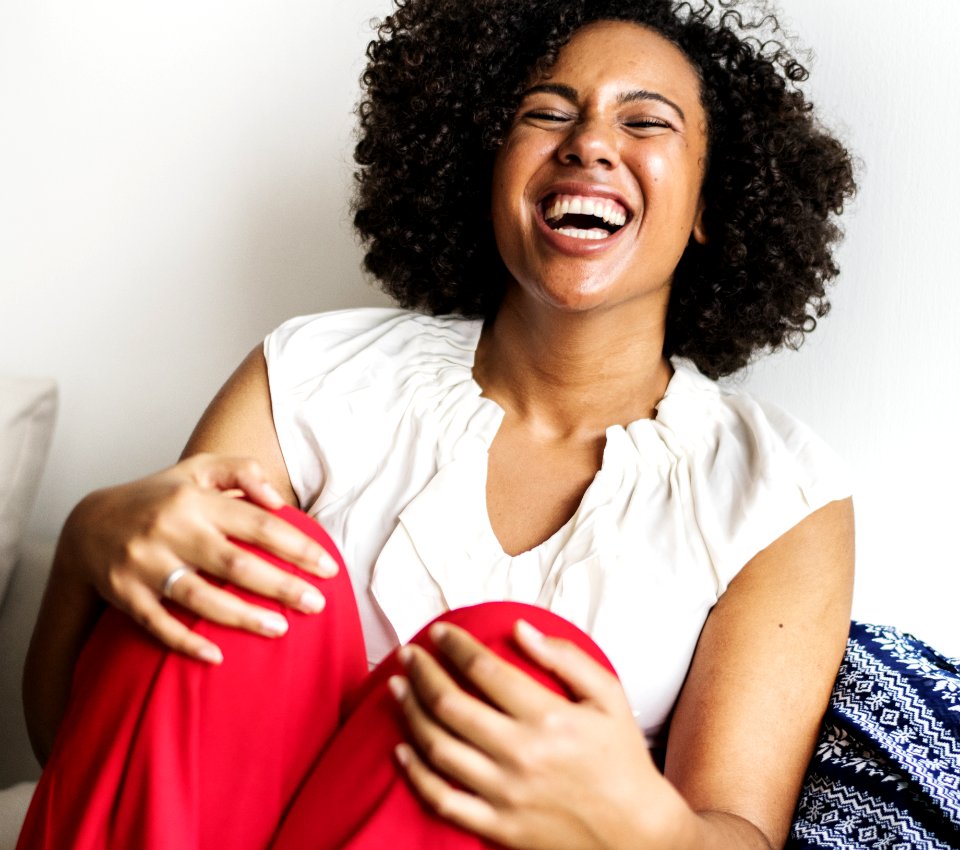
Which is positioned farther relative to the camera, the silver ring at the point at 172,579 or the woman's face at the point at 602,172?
the woman's face at the point at 602,172

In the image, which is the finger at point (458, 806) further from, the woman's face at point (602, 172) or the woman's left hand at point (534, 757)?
the woman's face at point (602, 172)

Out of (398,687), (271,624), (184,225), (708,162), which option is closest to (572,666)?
(398,687)

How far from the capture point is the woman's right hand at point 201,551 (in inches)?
39.6

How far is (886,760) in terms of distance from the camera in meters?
1.12

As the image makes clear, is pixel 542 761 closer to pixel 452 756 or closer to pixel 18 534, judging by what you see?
pixel 452 756

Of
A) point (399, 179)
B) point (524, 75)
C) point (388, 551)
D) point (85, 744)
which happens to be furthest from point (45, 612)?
point (524, 75)

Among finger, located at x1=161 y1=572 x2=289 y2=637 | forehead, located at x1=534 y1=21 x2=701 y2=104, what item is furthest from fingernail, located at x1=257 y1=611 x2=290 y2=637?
forehead, located at x1=534 y1=21 x2=701 y2=104

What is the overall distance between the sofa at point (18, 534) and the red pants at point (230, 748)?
632 millimetres

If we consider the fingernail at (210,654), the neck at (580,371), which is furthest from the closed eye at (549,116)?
the fingernail at (210,654)

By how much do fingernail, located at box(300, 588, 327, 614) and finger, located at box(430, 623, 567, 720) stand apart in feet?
0.49

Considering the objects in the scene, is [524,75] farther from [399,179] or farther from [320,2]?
[320,2]

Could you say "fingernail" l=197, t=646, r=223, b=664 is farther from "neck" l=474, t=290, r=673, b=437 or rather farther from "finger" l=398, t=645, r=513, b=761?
"neck" l=474, t=290, r=673, b=437

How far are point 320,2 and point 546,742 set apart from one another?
127 cm

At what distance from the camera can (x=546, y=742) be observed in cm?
91
